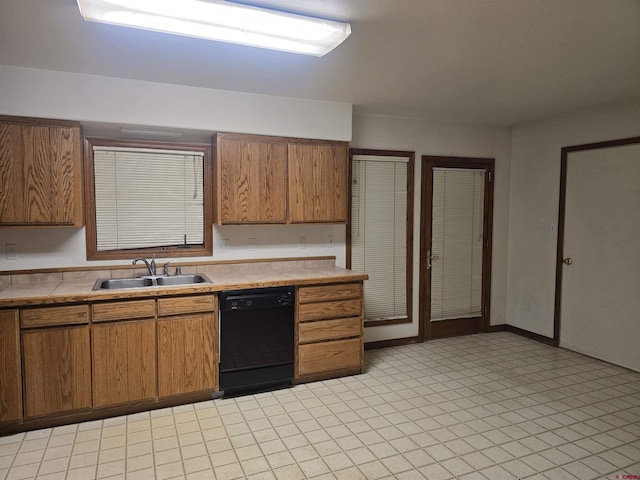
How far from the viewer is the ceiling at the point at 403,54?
7.13ft

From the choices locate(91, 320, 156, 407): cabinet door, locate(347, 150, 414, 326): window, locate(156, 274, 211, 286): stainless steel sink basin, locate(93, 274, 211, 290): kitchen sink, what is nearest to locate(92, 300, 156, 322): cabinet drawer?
locate(91, 320, 156, 407): cabinet door

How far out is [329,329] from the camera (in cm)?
373

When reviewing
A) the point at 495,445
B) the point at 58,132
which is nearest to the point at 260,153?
the point at 58,132

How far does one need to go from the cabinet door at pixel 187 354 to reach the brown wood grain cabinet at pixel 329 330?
73cm

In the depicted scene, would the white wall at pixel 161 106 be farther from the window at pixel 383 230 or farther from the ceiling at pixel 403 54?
the window at pixel 383 230

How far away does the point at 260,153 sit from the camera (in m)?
3.73

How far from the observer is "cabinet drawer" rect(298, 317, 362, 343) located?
3.64m

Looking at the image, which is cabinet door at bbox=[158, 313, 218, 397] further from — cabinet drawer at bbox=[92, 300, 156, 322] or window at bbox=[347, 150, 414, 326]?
window at bbox=[347, 150, 414, 326]

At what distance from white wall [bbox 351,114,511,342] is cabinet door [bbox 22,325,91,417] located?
2.69 metres

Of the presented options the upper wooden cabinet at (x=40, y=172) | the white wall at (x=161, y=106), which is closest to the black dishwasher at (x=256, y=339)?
the upper wooden cabinet at (x=40, y=172)

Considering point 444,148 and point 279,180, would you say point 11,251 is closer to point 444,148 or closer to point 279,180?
point 279,180

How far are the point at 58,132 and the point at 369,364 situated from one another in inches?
129

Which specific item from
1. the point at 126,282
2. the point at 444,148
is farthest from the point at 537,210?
the point at 126,282

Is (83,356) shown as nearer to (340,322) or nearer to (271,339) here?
(271,339)
